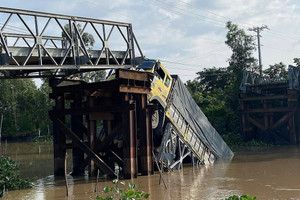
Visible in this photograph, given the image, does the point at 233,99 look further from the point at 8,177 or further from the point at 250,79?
the point at 8,177

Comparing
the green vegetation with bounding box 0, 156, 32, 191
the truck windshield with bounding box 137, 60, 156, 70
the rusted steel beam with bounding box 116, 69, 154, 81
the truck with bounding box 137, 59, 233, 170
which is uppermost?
the truck windshield with bounding box 137, 60, 156, 70

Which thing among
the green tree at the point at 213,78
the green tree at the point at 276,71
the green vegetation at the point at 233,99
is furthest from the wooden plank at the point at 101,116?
the green tree at the point at 213,78

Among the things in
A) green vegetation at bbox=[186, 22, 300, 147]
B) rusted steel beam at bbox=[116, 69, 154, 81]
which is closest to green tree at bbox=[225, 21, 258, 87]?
green vegetation at bbox=[186, 22, 300, 147]

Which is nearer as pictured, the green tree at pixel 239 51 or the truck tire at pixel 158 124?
the truck tire at pixel 158 124

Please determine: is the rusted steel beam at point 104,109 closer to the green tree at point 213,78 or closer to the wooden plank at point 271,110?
the wooden plank at point 271,110

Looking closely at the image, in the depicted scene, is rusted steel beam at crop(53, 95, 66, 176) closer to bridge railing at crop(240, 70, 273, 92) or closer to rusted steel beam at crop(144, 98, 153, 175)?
rusted steel beam at crop(144, 98, 153, 175)

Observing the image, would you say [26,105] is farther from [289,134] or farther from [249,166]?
[249,166]

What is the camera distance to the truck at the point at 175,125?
1988 centimetres

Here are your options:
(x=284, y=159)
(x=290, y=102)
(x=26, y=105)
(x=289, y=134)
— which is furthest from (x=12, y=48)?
(x=26, y=105)

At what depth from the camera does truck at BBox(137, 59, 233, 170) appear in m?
19.9

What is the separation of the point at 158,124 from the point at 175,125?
83 cm

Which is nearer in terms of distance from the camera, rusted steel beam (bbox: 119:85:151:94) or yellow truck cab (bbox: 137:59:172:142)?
rusted steel beam (bbox: 119:85:151:94)

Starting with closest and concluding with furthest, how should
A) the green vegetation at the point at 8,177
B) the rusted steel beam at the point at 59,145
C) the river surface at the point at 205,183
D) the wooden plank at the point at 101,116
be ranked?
the river surface at the point at 205,183 → the green vegetation at the point at 8,177 → the wooden plank at the point at 101,116 → the rusted steel beam at the point at 59,145

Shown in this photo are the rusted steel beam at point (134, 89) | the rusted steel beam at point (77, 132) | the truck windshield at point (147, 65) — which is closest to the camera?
the rusted steel beam at point (134, 89)
